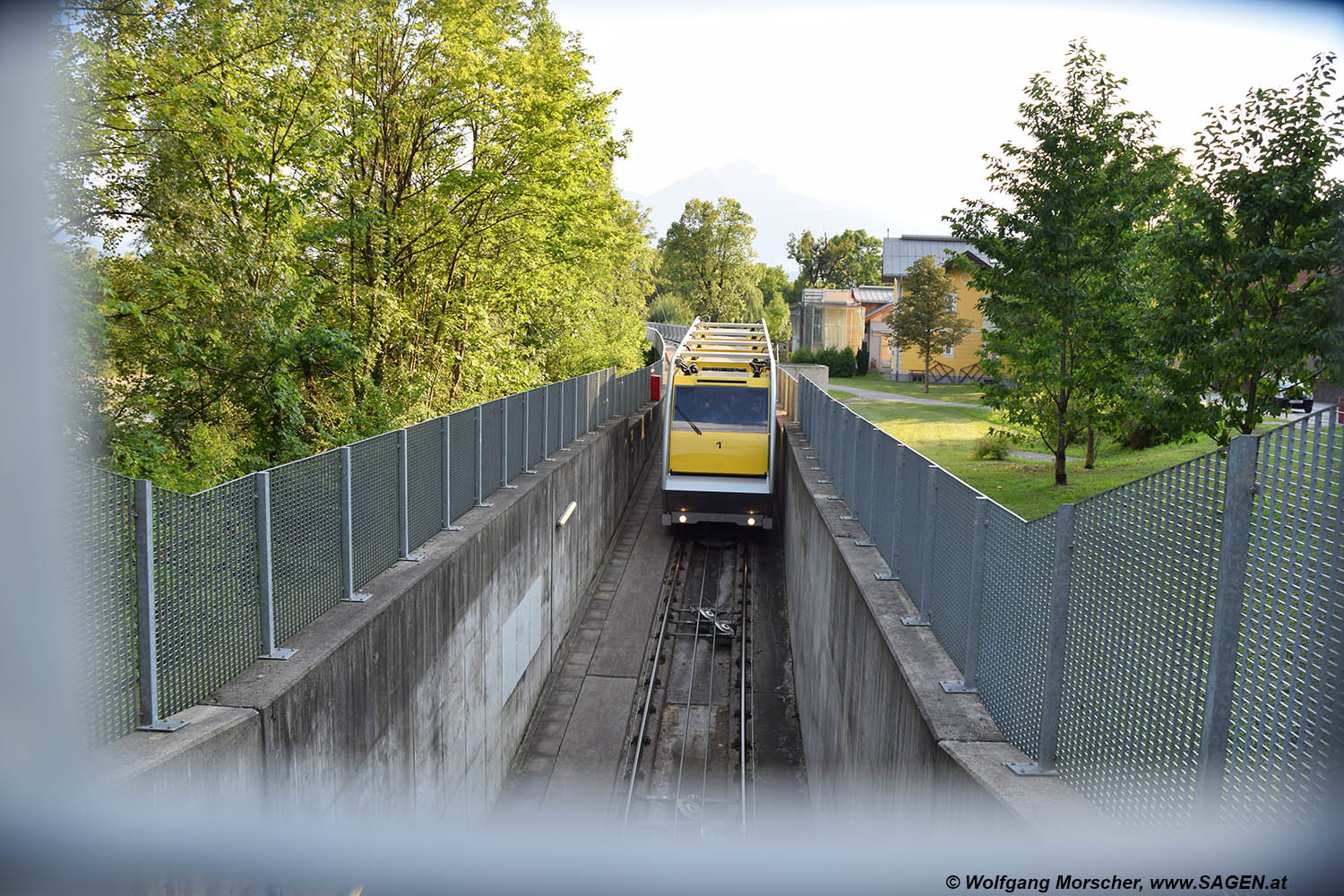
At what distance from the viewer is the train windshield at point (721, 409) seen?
21.6 meters

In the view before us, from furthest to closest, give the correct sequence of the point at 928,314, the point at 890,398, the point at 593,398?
the point at 928,314 → the point at 890,398 → the point at 593,398

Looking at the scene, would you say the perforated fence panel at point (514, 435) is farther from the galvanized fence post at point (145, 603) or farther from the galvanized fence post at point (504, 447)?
the galvanized fence post at point (145, 603)

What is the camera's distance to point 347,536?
8219 mm

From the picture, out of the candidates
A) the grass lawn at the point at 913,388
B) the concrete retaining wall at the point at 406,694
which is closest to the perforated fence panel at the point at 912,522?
the concrete retaining wall at the point at 406,694

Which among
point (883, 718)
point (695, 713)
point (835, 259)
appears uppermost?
point (835, 259)

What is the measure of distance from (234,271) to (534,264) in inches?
318

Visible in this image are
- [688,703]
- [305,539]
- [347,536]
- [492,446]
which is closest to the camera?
[305,539]

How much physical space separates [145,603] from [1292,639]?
534 centimetres

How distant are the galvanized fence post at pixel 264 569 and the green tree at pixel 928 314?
46.8m

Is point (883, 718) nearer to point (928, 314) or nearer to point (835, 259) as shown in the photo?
point (928, 314)

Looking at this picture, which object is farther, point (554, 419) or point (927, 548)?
point (554, 419)

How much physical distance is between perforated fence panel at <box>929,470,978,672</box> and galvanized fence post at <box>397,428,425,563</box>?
5.31 m

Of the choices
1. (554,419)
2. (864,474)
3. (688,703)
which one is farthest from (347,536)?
(554,419)

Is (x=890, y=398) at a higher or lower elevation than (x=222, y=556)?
lower
